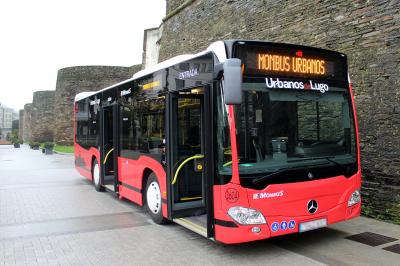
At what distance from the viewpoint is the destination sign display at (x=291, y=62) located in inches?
198

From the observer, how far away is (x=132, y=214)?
309 inches

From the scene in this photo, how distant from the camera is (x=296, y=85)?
5.25 m

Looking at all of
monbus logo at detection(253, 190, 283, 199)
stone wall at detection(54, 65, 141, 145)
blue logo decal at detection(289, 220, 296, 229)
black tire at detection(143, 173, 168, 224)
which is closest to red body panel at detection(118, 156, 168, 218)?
black tire at detection(143, 173, 168, 224)

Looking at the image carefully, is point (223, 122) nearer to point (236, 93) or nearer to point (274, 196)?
point (236, 93)

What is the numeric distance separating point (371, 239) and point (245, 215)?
229 cm

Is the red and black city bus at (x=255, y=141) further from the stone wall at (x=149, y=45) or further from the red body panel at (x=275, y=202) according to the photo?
the stone wall at (x=149, y=45)

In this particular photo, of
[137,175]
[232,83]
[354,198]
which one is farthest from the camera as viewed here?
[137,175]

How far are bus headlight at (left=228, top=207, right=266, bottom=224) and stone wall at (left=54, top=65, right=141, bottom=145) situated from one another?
3195 centimetres

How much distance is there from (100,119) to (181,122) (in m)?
4.45

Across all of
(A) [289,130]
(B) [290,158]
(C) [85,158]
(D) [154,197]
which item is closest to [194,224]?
(D) [154,197]

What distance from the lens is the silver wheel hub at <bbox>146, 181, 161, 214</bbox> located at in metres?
6.85

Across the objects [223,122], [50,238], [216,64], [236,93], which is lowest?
[50,238]

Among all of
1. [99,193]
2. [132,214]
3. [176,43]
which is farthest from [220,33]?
[132,214]

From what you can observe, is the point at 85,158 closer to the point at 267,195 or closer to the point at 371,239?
the point at 267,195
